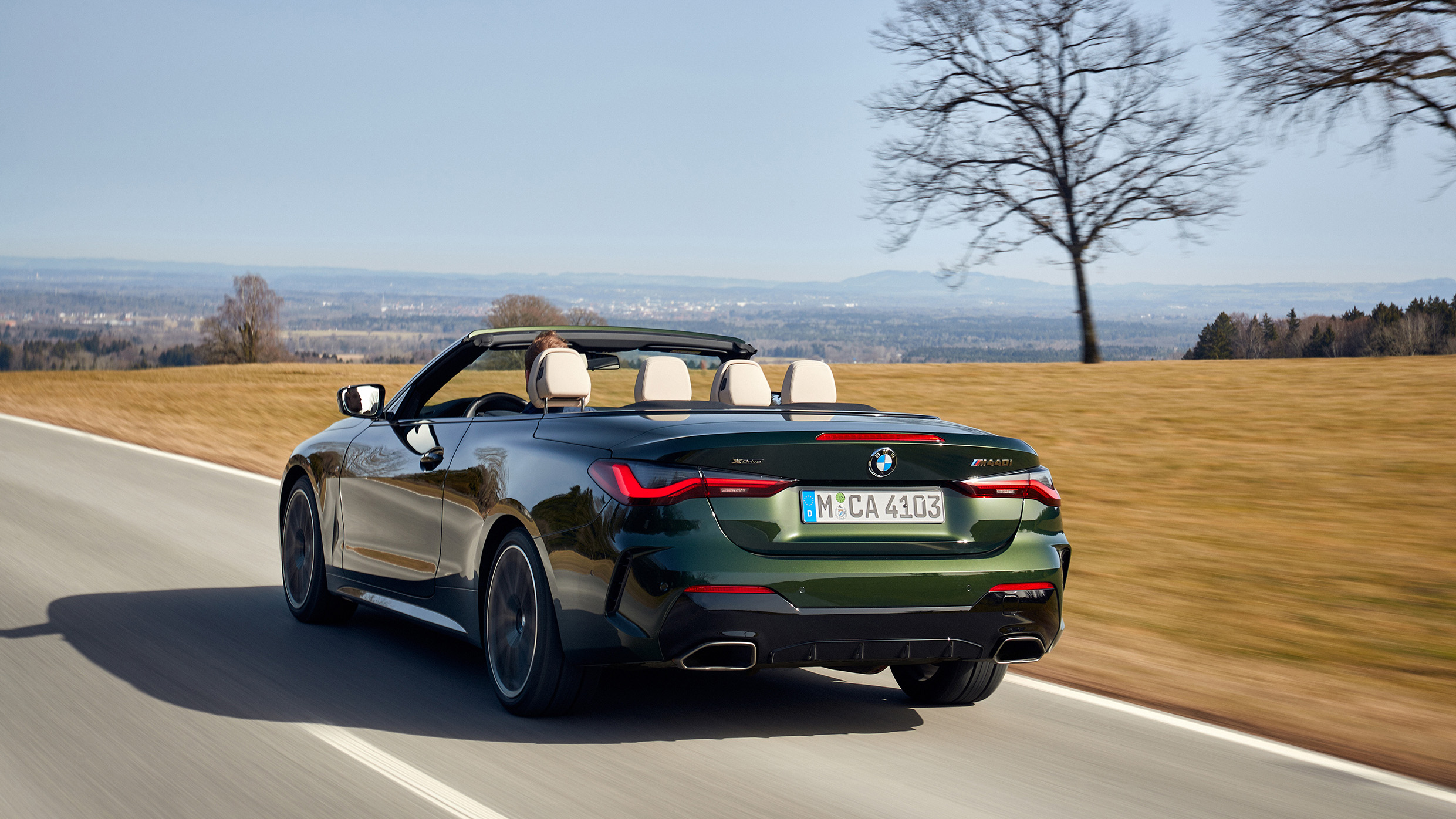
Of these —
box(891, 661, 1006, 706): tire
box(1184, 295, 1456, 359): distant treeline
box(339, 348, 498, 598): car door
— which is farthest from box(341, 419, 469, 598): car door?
box(1184, 295, 1456, 359): distant treeline

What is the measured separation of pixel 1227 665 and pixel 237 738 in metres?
4.46

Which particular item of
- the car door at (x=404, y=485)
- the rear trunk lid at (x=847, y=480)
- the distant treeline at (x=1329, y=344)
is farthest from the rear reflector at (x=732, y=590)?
the distant treeline at (x=1329, y=344)

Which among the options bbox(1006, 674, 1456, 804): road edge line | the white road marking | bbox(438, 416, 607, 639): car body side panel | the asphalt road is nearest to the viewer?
the white road marking

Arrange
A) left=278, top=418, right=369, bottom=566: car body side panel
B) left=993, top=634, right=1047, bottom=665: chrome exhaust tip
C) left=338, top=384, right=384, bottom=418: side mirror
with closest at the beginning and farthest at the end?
left=993, top=634, right=1047, bottom=665: chrome exhaust tip < left=338, top=384, right=384, bottom=418: side mirror < left=278, top=418, right=369, bottom=566: car body side panel

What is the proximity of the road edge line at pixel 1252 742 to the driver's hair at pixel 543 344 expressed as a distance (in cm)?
256

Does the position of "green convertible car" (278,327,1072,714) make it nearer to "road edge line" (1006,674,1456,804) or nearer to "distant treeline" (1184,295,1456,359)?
"road edge line" (1006,674,1456,804)

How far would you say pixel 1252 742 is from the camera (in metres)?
5.14

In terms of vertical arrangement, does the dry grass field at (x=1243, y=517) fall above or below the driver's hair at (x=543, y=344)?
below

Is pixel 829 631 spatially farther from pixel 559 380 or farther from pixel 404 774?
pixel 559 380

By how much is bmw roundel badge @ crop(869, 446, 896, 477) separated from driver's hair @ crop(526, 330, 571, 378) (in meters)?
1.88

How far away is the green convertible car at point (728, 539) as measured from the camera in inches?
178

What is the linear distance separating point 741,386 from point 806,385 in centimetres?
37

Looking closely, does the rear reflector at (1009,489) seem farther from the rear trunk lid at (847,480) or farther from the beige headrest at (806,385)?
the beige headrest at (806,385)

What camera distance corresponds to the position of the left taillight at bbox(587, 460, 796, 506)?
14.9 feet
